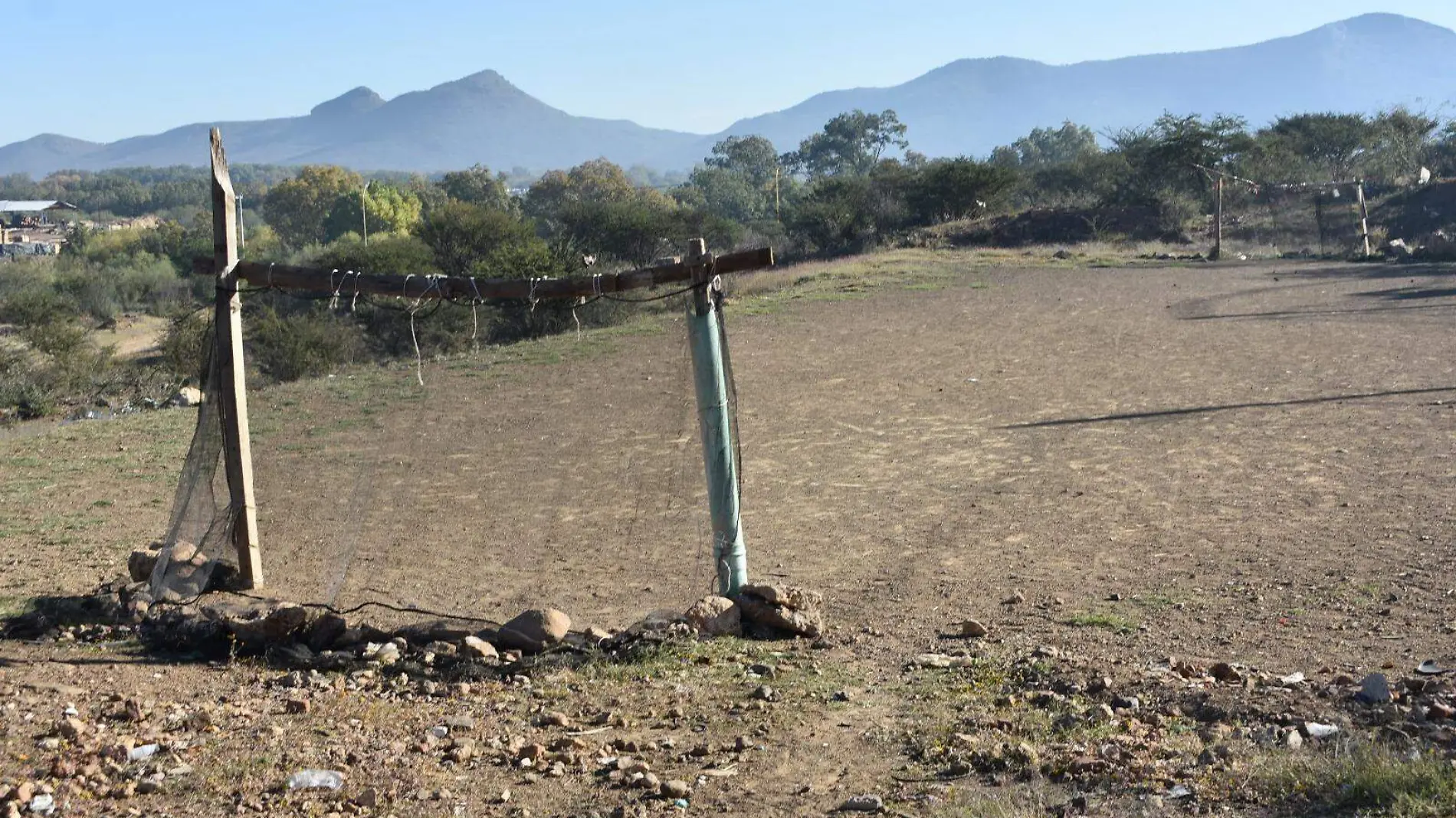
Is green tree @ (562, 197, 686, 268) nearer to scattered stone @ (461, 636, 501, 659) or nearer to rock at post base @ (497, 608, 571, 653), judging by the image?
rock at post base @ (497, 608, 571, 653)

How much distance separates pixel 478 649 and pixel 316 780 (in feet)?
5.05

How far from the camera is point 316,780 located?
4.35 meters

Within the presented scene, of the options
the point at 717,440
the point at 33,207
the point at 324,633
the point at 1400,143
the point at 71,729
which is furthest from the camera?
the point at 33,207

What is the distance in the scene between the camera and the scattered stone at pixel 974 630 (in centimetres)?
602

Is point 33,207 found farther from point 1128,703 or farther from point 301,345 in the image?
point 1128,703

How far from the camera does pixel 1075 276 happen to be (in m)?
27.3

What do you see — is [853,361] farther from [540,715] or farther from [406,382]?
[540,715]

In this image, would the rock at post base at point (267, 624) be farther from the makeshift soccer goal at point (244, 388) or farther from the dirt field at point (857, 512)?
the makeshift soccer goal at point (244, 388)

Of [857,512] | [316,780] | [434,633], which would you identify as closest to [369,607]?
[434,633]

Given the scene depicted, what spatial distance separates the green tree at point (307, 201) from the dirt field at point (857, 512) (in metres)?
66.0

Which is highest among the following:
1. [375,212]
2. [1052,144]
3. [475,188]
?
[1052,144]

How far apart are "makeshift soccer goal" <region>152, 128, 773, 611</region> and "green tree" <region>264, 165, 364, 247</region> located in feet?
240

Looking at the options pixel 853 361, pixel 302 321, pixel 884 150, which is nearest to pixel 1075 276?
pixel 853 361

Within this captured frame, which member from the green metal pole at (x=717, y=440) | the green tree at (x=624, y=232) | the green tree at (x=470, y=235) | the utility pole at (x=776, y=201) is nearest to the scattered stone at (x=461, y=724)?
the green metal pole at (x=717, y=440)
